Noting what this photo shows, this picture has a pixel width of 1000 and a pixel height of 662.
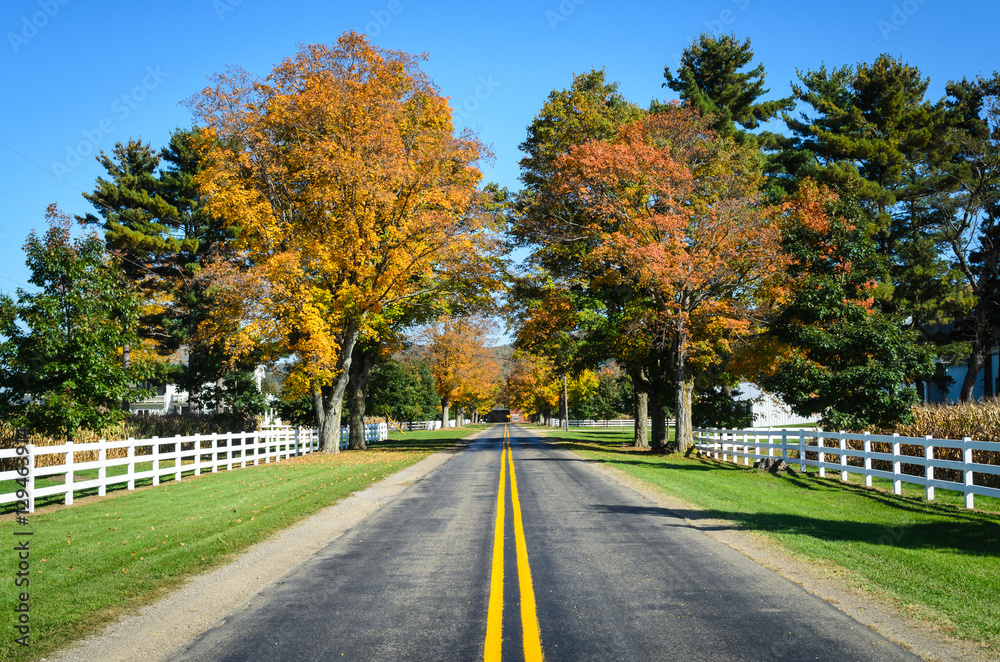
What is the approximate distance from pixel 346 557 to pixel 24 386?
1275 centimetres

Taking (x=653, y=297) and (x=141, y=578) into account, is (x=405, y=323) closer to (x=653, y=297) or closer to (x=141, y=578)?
(x=653, y=297)

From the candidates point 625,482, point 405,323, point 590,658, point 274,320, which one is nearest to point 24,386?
point 274,320

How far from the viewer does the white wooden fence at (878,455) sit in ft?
41.0

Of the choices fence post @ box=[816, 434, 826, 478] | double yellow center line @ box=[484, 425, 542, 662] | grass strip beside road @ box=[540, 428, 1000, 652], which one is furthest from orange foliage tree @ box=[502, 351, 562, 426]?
double yellow center line @ box=[484, 425, 542, 662]

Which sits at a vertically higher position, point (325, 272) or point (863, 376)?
point (325, 272)

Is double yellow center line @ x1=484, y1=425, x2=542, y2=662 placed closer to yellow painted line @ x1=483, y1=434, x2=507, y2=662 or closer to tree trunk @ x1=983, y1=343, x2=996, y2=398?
yellow painted line @ x1=483, y1=434, x2=507, y2=662

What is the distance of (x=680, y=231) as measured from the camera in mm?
26031

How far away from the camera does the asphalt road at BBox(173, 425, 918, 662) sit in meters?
4.94

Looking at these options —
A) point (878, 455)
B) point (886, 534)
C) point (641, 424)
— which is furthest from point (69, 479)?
point (641, 424)

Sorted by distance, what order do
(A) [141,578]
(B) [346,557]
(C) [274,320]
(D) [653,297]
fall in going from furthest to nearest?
(D) [653,297] → (C) [274,320] → (B) [346,557] → (A) [141,578]

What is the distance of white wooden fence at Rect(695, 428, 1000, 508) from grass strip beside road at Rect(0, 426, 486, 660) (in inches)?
471

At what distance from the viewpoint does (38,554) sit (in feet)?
27.5

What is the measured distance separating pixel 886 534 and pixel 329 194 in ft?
68.2

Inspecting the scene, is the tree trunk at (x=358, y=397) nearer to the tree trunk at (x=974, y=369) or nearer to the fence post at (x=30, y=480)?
the fence post at (x=30, y=480)
